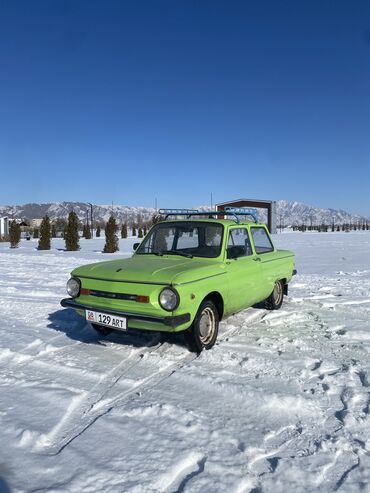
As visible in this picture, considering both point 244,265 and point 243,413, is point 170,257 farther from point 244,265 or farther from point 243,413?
point 243,413

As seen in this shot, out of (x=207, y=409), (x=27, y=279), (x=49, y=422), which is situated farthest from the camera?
(x=27, y=279)

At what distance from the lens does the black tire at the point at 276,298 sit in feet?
24.9

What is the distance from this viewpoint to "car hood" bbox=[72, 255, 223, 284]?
4.86 meters

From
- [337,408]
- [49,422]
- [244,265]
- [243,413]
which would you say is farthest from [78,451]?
[244,265]

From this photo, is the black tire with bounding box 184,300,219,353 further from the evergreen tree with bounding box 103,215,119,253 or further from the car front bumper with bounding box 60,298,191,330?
the evergreen tree with bounding box 103,215,119,253

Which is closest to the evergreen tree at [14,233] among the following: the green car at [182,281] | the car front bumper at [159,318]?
the green car at [182,281]

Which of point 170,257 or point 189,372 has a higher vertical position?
point 170,257

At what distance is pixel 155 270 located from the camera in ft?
16.7

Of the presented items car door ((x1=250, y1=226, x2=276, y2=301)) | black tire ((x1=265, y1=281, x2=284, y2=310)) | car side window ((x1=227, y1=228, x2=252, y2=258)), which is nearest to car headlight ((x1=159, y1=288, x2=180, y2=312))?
car side window ((x1=227, y1=228, x2=252, y2=258))

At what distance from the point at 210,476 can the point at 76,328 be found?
414cm

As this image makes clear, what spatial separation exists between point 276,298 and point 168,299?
3572 millimetres

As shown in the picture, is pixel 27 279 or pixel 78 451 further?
pixel 27 279

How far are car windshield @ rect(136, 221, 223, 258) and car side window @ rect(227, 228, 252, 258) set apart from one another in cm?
20

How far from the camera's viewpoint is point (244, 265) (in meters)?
6.22
